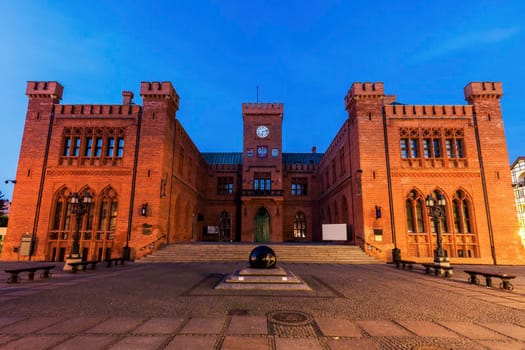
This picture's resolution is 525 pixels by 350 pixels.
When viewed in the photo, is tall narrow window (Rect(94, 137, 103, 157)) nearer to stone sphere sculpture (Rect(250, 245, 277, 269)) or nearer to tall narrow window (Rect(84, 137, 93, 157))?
tall narrow window (Rect(84, 137, 93, 157))

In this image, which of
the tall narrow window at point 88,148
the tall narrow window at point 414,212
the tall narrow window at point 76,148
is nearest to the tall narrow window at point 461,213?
the tall narrow window at point 414,212

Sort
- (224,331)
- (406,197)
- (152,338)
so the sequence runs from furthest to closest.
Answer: (406,197)
(224,331)
(152,338)

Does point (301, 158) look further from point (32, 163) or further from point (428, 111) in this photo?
point (32, 163)

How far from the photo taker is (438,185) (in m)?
18.5

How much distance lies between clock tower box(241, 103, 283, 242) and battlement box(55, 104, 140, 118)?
13680 mm

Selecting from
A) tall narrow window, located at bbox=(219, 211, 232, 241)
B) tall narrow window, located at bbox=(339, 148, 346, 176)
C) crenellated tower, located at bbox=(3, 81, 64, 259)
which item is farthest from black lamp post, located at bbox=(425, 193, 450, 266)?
crenellated tower, located at bbox=(3, 81, 64, 259)

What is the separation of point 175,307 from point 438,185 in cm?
1937

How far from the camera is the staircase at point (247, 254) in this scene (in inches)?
646

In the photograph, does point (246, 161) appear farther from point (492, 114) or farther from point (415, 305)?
point (415, 305)

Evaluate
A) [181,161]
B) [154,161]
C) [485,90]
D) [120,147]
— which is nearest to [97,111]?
[120,147]

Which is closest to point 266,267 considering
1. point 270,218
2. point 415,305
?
point 415,305

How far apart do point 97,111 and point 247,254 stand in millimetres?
15448

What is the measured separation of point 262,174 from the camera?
3038 centimetres

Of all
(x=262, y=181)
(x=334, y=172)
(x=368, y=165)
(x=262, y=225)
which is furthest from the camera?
(x=262, y=181)
